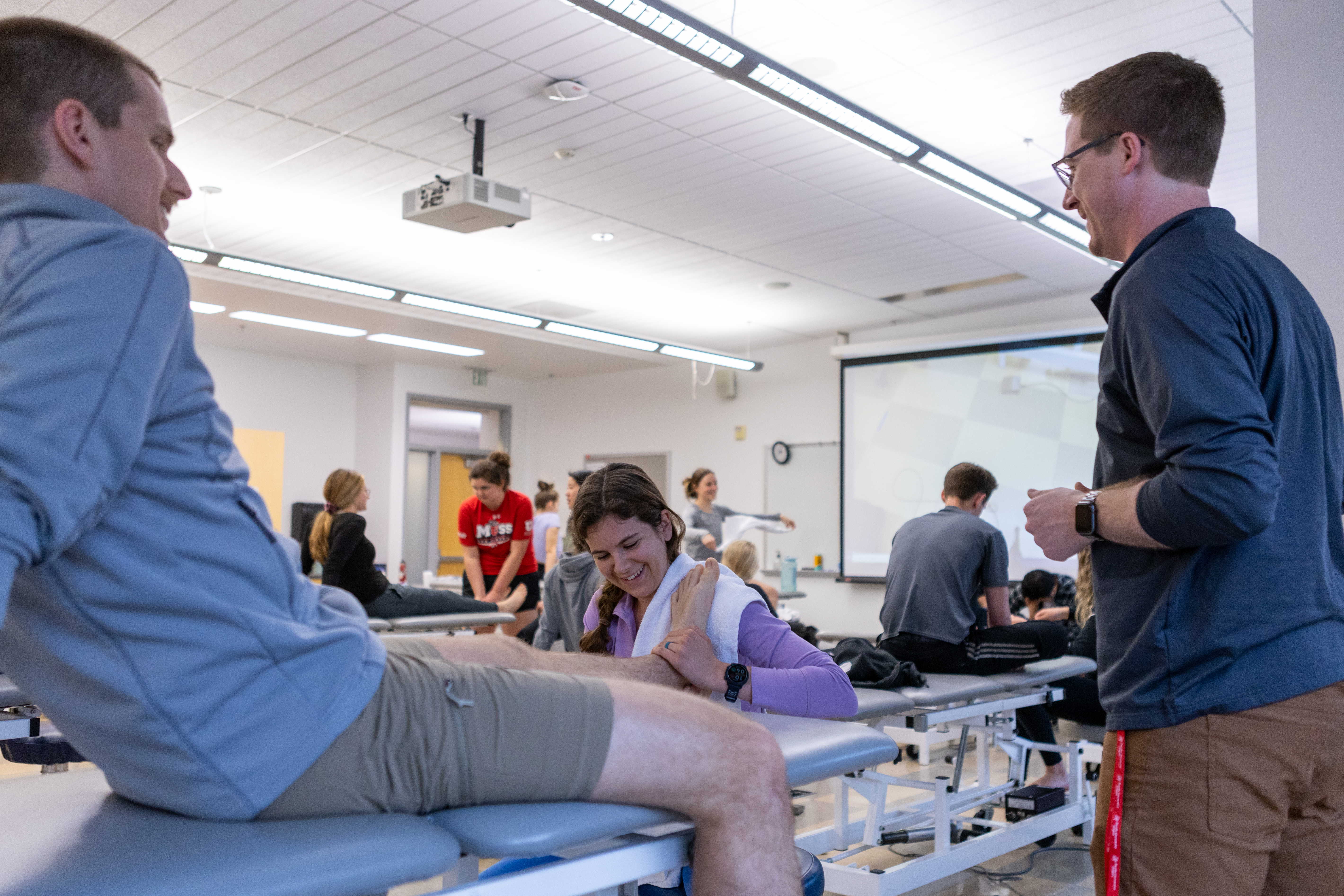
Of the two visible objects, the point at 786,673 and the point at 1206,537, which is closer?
the point at 1206,537

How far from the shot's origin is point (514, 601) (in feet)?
20.6

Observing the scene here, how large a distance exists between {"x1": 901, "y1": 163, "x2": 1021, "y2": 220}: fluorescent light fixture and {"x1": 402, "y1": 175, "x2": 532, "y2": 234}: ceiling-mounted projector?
1.95 meters

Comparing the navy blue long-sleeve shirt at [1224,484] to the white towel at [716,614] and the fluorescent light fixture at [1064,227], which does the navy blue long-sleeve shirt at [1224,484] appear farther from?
the fluorescent light fixture at [1064,227]

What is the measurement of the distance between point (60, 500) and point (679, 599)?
1269 millimetres

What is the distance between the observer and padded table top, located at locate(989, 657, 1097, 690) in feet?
11.4

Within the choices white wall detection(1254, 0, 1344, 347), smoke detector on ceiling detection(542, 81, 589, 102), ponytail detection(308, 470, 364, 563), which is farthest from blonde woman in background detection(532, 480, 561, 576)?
white wall detection(1254, 0, 1344, 347)

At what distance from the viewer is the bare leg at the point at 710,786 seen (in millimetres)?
1058

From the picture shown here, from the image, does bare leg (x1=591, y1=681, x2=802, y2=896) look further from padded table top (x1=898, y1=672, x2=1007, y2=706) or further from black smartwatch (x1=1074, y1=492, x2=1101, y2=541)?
padded table top (x1=898, y1=672, x2=1007, y2=706)

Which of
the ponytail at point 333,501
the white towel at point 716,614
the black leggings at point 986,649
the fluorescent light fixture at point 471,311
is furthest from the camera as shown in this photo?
the fluorescent light fixture at point 471,311

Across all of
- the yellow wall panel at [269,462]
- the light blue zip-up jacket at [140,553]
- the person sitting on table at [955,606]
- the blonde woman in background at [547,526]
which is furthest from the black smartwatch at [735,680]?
the yellow wall panel at [269,462]

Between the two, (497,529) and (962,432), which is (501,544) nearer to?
(497,529)

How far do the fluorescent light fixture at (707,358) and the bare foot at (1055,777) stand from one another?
586cm

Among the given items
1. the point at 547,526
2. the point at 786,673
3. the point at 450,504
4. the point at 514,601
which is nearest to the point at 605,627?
the point at 786,673

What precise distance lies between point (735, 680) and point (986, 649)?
2145mm
